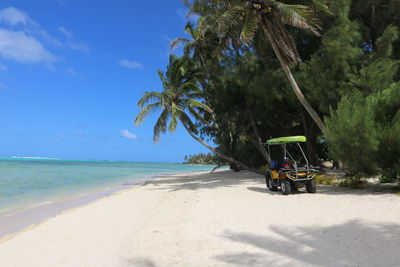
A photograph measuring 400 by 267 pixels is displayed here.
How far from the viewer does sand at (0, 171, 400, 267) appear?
4.21 metres

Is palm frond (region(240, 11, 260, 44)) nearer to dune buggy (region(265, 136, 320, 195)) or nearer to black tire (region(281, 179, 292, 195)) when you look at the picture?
dune buggy (region(265, 136, 320, 195))

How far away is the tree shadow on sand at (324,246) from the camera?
3928 millimetres

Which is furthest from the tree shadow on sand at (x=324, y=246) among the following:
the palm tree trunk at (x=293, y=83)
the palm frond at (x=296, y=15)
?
the palm frond at (x=296, y=15)

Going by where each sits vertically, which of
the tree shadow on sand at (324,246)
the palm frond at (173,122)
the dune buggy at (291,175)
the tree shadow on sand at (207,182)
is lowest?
the tree shadow on sand at (324,246)

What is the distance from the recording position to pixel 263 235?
5246 millimetres

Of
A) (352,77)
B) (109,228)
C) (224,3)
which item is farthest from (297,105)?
(109,228)

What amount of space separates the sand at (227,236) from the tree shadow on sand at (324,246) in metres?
0.01

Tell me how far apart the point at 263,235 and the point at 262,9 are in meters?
10.4

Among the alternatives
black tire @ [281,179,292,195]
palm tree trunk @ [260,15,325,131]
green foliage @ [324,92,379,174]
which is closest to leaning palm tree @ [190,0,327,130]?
palm tree trunk @ [260,15,325,131]

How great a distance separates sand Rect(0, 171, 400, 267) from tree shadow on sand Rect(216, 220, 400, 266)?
0.01 m

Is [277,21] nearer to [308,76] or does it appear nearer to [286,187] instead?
→ [308,76]

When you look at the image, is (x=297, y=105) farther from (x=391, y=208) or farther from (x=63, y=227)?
(x=63, y=227)

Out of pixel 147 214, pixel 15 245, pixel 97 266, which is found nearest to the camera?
pixel 97 266

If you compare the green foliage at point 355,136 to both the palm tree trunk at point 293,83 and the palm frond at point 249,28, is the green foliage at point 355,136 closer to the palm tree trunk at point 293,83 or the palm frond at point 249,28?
the palm tree trunk at point 293,83
